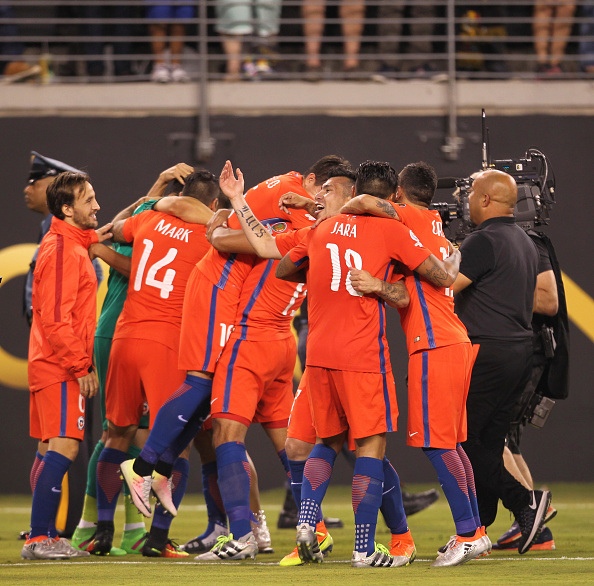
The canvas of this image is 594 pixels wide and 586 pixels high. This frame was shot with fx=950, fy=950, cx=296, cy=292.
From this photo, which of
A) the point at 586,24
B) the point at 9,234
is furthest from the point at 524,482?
the point at 586,24

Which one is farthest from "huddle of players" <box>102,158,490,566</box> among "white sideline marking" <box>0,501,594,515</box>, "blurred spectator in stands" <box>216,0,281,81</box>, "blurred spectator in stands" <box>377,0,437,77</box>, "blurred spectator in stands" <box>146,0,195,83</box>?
"blurred spectator in stands" <box>377,0,437,77</box>

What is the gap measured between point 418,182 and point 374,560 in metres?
2.03

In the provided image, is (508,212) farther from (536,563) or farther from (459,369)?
(536,563)

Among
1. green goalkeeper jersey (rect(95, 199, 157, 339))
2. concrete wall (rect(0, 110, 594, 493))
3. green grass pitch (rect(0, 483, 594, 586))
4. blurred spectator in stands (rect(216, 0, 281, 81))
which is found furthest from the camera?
blurred spectator in stands (rect(216, 0, 281, 81))

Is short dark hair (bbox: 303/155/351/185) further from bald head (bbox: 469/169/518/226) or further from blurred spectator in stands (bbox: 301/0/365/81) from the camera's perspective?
blurred spectator in stands (bbox: 301/0/365/81)

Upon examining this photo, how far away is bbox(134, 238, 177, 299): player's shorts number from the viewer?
18.8ft

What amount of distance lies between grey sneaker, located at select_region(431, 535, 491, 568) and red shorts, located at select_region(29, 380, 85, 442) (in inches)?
83.5

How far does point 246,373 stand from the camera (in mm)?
5242

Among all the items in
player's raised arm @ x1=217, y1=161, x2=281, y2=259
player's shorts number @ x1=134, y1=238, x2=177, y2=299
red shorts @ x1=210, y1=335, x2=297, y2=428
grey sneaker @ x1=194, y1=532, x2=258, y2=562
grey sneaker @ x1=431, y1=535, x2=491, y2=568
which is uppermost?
player's raised arm @ x1=217, y1=161, x2=281, y2=259

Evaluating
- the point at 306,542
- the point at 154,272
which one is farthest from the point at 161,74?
the point at 306,542

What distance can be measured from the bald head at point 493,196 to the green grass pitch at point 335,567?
1.96m

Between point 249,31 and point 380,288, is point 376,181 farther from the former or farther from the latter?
point 249,31

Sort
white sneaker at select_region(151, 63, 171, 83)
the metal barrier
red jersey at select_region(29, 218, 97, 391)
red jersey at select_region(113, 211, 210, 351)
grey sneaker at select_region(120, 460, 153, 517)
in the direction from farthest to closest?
the metal barrier
white sneaker at select_region(151, 63, 171, 83)
red jersey at select_region(113, 211, 210, 351)
red jersey at select_region(29, 218, 97, 391)
grey sneaker at select_region(120, 460, 153, 517)

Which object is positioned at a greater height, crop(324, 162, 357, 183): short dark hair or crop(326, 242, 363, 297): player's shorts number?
crop(324, 162, 357, 183): short dark hair
